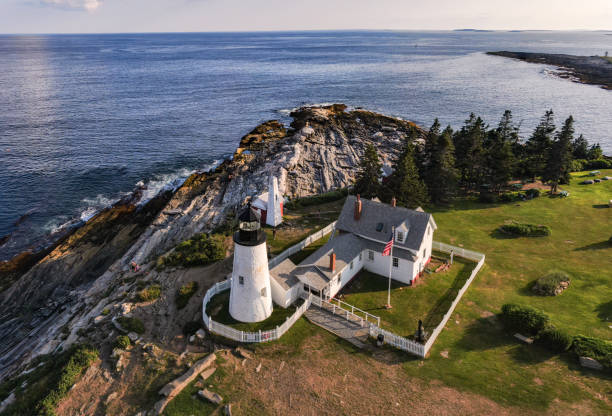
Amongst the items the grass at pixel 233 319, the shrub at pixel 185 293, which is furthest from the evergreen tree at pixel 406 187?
the shrub at pixel 185 293

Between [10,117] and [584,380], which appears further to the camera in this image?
[10,117]

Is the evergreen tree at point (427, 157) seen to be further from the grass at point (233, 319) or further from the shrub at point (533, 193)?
the grass at point (233, 319)

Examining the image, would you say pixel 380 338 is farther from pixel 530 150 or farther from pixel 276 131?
pixel 276 131

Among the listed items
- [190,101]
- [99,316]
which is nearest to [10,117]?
[190,101]

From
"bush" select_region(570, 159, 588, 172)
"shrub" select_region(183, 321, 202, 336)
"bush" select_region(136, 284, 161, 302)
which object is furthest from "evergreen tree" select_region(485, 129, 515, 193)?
"bush" select_region(136, 284, 161, 302)

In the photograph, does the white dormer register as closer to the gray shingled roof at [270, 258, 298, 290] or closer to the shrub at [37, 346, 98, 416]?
the gray shingled roof at [270, 258, 298, 290]

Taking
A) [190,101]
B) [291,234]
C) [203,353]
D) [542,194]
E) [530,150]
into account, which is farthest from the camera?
[190,101]
